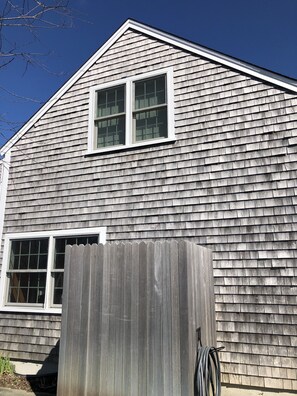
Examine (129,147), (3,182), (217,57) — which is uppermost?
(217,57)

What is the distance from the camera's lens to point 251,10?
279 inches

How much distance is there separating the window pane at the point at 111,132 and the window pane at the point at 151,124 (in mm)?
343

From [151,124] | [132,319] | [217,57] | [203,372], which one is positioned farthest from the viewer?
[151,124]

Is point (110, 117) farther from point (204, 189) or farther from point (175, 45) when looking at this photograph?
point (204, 189)

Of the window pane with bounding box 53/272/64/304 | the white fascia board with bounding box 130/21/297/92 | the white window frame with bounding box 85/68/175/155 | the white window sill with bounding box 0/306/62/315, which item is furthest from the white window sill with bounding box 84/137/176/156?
the white window sill with bounding box 0/306/62/315

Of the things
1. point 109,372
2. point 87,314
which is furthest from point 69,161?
point 109,372

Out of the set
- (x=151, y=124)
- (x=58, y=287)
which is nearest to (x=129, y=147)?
(x=151, y=124)

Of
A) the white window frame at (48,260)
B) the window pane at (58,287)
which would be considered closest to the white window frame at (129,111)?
the white window frame at (48,260)

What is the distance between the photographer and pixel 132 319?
4.20m

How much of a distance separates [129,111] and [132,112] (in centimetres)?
6

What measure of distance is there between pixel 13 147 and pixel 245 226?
545 centimetres

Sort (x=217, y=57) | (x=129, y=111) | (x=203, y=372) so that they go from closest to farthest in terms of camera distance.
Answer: (x=203, y=372) → (x=217, y=57) → (x=129, y=111)

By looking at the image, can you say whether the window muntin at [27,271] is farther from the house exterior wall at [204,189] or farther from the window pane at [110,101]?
the window pane at [110,101]

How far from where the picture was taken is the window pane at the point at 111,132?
7258 millimetres
